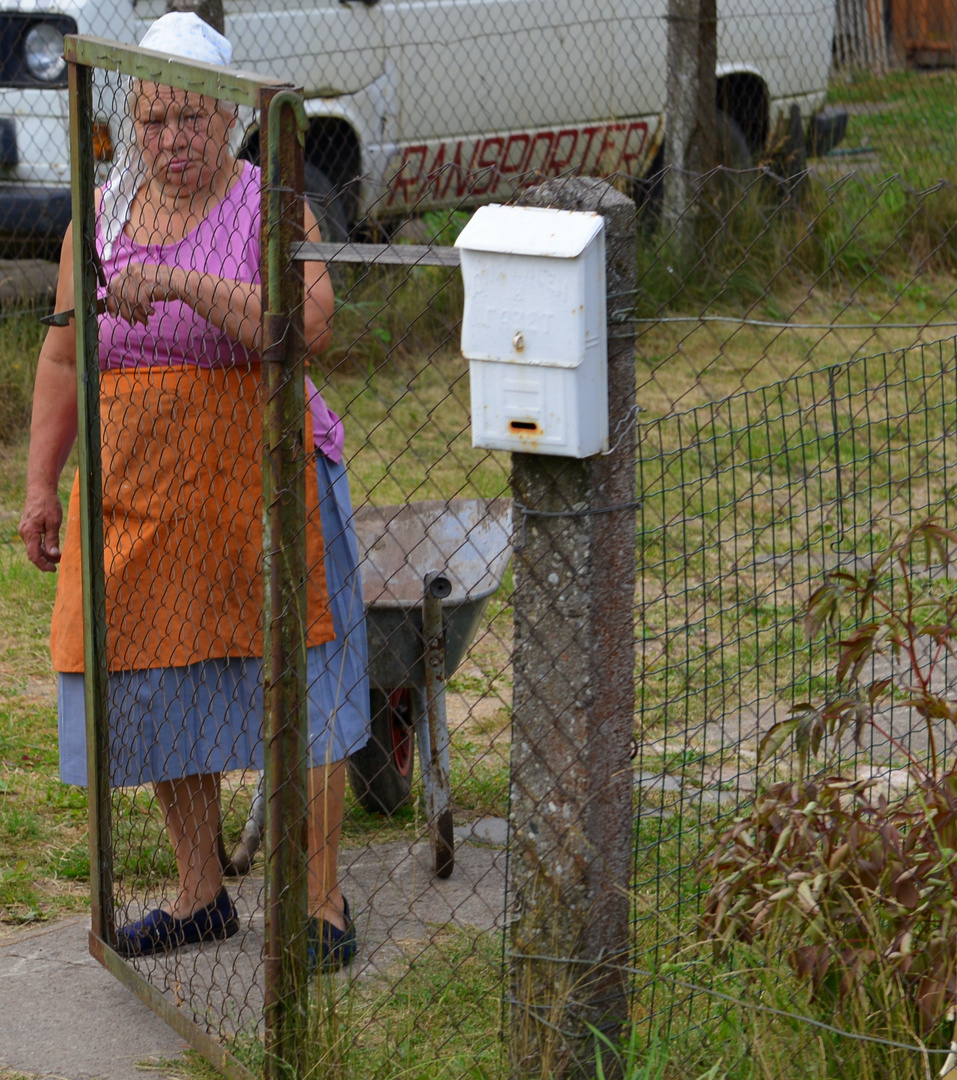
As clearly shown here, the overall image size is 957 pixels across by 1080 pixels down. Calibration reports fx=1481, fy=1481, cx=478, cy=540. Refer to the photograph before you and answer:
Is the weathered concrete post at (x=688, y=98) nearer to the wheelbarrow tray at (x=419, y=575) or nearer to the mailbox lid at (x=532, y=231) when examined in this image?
the wheelbarrow tray at (x=419, y=575)

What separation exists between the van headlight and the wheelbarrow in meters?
3.63

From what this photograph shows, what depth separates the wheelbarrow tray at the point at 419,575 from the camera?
3346 millimetres

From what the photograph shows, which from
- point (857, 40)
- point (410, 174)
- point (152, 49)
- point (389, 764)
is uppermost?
point (857, 40)

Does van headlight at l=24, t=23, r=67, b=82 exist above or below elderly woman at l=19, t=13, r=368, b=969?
above

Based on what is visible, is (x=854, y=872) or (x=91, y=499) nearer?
(x=854, y=872)

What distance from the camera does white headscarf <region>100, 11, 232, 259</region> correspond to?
2721 millimetres

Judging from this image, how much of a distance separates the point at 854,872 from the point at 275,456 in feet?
3.59

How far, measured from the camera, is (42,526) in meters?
3.06

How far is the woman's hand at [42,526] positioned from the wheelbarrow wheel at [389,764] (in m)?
0.94

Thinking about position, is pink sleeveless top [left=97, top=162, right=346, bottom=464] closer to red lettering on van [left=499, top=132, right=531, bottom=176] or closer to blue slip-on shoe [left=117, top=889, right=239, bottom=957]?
blue slip-on shoe [left=117, top=889, right=239, bottom=957]

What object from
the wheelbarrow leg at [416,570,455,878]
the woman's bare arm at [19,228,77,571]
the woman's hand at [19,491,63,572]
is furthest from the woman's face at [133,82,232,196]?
the wheelbarrow leg at [416,570,455,878]

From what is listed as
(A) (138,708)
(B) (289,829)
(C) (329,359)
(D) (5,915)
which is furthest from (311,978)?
(C) (329,359)

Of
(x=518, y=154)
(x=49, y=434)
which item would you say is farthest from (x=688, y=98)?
(x=49, y=434)

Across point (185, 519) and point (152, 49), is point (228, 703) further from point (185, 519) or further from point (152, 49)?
point (152, 49)
